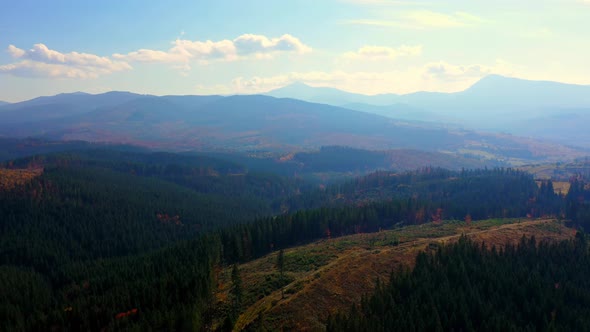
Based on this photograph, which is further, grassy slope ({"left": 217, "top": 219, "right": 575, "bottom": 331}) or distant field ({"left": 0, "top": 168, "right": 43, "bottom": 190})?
distant field ({"left": 0, "top": 168, "right": 43, "bottom": 190})

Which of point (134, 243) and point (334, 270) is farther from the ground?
point (334, 270)

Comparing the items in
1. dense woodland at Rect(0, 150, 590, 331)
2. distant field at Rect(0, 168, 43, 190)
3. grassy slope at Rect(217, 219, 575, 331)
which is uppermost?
distant field at Rect(0, 168, 43, 190)

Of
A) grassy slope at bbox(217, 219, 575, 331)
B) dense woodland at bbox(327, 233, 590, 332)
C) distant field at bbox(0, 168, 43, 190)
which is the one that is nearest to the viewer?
dense woodland at bbox(327, 233, 590, 332)

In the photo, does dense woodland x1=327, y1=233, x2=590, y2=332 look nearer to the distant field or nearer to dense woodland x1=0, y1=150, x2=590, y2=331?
dense woodland x1=0, y1=150, x2=590, y2=331

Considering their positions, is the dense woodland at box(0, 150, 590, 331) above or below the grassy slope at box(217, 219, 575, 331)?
below

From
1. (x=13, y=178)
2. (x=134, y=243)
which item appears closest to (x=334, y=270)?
(x=134, y=243)

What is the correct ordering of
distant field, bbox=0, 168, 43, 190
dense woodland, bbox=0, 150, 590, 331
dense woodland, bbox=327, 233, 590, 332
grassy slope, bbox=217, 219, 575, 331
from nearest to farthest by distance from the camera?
1. dense woodland, bbox=327, 233, 590, 332
2. grassy slope, bbox=217, 219, 575, 331
3. dense woodland, bbox=0, 150, 590, 331
4. distant field, bbox=0, 168, 43, 190

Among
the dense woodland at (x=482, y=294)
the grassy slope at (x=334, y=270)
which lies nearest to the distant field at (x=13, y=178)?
the grassy slope at (x=334, y=270)

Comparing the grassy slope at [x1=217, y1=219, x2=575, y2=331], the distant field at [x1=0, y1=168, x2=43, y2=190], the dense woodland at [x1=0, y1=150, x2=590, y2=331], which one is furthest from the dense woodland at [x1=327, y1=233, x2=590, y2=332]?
the distant field at [x1=0, y1=168, x2=43, y2=190]

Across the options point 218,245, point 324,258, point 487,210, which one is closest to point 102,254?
point 218,245

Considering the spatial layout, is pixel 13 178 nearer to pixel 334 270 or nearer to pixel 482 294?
pixel 334 270
